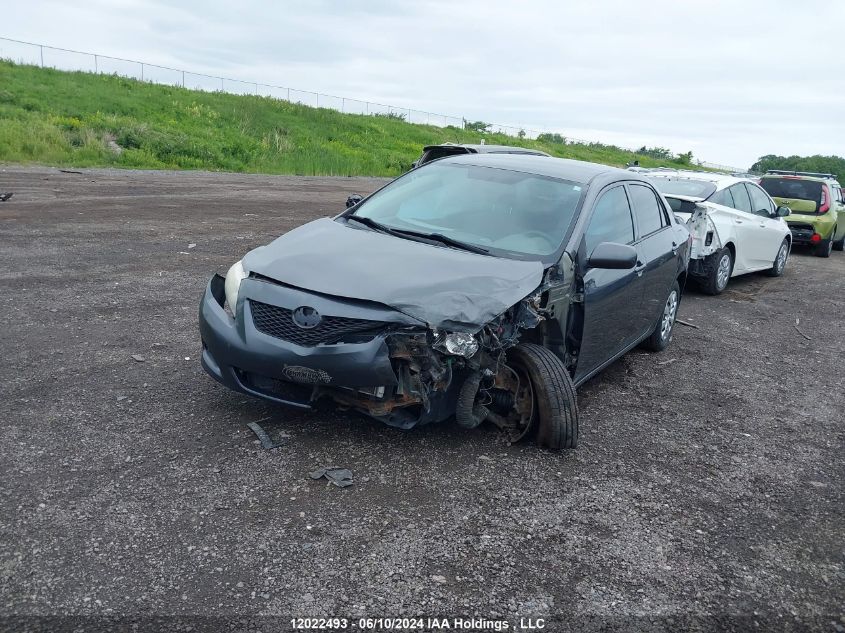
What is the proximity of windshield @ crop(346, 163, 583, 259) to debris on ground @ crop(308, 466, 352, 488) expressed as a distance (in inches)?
67.0

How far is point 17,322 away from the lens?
6.21 meters

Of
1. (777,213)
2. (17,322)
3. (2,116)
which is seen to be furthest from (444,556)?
(2,116)

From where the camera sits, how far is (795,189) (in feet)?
50.1

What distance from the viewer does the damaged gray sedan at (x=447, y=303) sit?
3922 millimetres

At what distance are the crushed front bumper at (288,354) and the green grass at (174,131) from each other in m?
21.5

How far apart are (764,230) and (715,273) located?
1.93 meters

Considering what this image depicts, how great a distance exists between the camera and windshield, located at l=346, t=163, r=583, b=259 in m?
4.88

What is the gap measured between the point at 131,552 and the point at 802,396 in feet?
17.1

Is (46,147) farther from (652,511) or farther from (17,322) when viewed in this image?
(652,511)

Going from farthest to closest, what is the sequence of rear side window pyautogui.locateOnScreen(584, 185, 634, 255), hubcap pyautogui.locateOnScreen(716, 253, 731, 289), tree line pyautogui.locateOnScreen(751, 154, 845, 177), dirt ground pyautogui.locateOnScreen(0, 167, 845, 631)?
tree line pyautogui.locateOnScreen(751, 154, 845, 177), hubcap pyautogui.locateOnScreen(716, 253, 731, 289), rear side window pyautogui.locateOnScreen(584, 185, 634, 255), dirt ground pyautogui.locateOnScreen(0, 167, 845, 631)

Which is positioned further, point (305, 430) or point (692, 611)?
point (305, 430)

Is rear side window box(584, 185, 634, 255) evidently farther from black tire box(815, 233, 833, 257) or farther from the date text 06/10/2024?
black tire box(815, 233, 833, 257)

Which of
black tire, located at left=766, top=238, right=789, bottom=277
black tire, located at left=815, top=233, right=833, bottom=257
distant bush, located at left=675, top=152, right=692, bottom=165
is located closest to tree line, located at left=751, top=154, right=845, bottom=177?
distant bush, located at left=675, top=152, right=692, bottom=165

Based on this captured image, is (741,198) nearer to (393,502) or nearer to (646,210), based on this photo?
(646,210)
